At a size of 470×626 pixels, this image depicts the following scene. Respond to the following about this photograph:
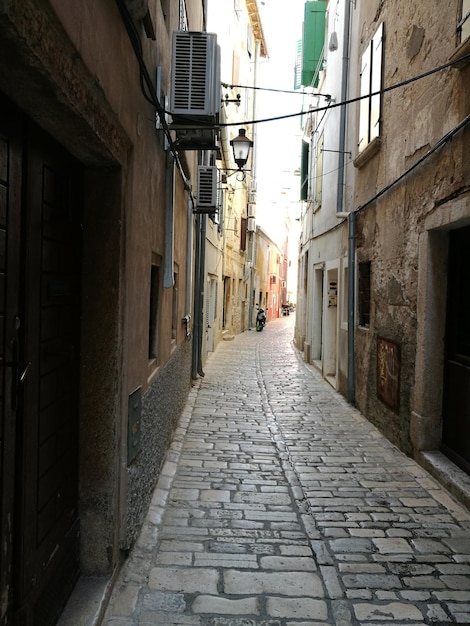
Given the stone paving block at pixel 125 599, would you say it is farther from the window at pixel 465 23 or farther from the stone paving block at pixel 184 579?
the window at pixel 465 23

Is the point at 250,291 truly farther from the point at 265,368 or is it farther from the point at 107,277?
the point at 107,277

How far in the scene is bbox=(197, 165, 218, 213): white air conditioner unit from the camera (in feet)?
29.1

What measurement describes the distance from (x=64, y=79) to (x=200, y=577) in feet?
9.92

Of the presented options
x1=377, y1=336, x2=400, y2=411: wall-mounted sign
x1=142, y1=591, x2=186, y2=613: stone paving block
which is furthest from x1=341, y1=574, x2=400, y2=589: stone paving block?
x1=377, y1=336, x2=400, y2=411: wall-mounted sign

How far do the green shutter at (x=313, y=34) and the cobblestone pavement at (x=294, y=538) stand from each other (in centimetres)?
1127

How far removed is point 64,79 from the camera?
199 cm

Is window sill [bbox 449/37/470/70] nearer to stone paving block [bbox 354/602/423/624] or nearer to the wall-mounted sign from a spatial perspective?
the wall-mounted sign

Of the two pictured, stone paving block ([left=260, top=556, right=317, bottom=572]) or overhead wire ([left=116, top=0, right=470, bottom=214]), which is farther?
stone paving block ([left=260, top=556, right=317, bottom=572])

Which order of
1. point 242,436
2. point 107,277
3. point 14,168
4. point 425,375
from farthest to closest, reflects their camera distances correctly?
point 242,436, point 425,375, point 107,277, point 14,168

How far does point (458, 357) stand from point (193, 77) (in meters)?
3.74

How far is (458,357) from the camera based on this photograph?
5.33 metres

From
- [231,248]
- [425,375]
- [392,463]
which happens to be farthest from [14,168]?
[231,248]

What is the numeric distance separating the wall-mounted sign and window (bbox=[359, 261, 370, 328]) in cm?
119

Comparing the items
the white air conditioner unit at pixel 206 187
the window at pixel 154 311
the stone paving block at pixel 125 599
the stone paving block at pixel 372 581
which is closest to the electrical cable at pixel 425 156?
the white air conditioner unit at pixel 206 187
